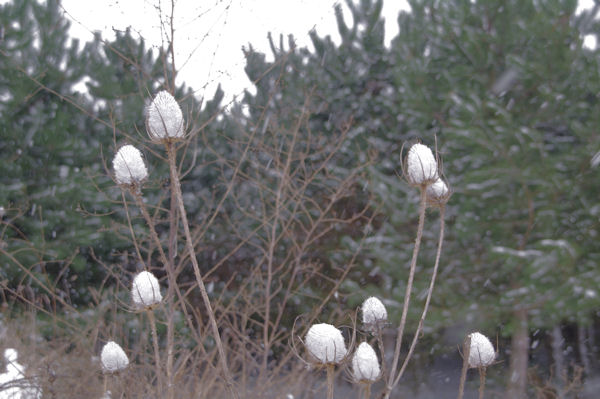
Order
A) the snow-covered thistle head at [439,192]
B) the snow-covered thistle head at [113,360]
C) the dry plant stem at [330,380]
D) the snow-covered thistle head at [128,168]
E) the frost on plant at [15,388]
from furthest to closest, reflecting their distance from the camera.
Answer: the frost on plant at [15,388] → the snow-covered thistle head at [113,360] → the snow-covered thistle head at [439,192] → the snow-covered thistle head at [128,168] → the dry plant stem at [330,380]

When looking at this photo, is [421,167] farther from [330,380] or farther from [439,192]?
[330,380]

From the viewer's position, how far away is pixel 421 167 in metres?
1.28

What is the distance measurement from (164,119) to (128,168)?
6.8 inches

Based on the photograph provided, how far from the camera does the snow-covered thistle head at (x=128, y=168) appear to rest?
1319 millimetres

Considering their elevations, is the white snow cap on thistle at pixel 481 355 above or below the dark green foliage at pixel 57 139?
below

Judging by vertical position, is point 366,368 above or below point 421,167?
below

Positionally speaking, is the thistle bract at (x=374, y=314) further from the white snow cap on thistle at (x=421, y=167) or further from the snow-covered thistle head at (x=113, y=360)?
the snow-covered thistle head at (x=113, y=360)

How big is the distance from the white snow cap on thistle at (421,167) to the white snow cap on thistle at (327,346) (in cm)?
37

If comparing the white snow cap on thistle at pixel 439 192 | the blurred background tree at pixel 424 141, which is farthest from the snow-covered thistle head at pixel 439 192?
the blurred background tree at pixel 424 141

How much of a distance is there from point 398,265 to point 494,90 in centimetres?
222

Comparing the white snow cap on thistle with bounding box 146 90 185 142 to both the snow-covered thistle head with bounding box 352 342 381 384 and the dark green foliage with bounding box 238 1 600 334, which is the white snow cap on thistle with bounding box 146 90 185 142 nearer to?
the snow-covered thistle head with bounding box 352 342 381 384

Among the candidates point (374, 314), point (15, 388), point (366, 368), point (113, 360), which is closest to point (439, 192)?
point (374, 314)

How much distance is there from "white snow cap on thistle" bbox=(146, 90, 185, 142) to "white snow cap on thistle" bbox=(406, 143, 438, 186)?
466 millimetres

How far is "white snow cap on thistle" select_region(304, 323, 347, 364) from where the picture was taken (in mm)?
1090
